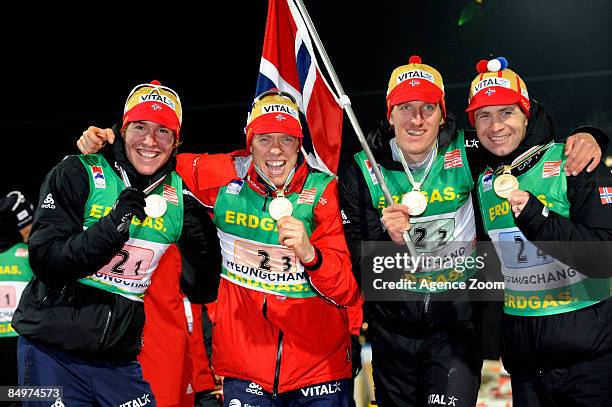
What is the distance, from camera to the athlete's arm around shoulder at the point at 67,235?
3.14 m

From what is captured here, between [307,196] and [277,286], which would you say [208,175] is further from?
[277,286]

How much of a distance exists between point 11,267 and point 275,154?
251 centimetres

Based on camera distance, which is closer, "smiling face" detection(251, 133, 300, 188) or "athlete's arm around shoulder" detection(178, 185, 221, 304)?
"smiling face" detection(251, 133, 300, 188)

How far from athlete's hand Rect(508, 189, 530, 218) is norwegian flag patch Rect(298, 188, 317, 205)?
3.04 feet

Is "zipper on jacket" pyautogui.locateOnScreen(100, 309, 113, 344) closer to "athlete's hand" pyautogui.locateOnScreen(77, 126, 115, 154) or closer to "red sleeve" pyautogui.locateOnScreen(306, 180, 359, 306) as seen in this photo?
"athlete's hand" pyautogui.locateOnScreen(77, 126, 115, 154)

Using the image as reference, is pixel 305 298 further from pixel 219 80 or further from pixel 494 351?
pixel 219 80

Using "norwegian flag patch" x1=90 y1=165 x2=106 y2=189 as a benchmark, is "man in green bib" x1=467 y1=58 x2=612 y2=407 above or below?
below

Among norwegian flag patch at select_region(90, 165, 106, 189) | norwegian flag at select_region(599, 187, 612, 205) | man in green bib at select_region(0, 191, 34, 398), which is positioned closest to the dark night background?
man in green bib at select_region(0, 191, 34, 398)

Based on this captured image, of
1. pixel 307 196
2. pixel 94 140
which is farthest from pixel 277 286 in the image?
pixel 94 140

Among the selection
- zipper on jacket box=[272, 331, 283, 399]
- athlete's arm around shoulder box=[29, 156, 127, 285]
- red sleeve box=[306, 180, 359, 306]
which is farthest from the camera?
zipper on jacket box=[272, 331, 283, 399]

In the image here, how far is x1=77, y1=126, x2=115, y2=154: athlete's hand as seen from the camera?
3.63 m

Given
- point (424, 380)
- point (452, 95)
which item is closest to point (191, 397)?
point (424, 380)

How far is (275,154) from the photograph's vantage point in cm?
357

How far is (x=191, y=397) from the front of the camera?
15.4 feet
